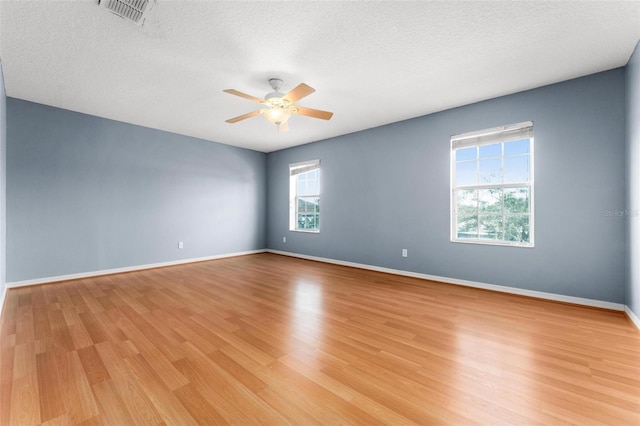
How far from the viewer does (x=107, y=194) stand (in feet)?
15.0

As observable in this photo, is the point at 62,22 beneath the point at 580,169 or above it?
above

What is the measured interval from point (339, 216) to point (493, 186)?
9.06ft

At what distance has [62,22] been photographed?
2221 mm

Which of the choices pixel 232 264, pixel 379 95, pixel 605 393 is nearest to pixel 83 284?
pixel 232 264

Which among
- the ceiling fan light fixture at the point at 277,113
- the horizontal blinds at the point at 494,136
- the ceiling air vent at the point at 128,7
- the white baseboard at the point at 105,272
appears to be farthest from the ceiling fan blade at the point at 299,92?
the white baseboard at the point at 105,272

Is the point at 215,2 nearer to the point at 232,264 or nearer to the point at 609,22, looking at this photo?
the point at 609,22

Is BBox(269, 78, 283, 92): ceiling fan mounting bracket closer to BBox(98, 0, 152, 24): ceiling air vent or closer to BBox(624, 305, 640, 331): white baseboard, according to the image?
BBox(98, 0, 152, 24): ceiling air vent

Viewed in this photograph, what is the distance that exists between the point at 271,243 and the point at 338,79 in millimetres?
4795

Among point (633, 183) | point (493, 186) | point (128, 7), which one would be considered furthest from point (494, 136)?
point (128, 7)

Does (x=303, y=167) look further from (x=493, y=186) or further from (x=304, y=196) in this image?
(x=493, y=186)

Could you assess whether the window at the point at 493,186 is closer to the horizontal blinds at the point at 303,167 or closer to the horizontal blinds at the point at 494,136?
the horizontal blinds at the point at 494,136

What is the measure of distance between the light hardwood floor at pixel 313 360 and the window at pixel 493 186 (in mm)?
901

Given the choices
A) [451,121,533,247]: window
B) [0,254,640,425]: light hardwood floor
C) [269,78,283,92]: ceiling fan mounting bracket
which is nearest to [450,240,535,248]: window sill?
[451,121,533,247]: window

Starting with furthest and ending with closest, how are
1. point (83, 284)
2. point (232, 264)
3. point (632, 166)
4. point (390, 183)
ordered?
point (232, 264) → point (390, 183) → point (83, 284) → point (632, 166)
